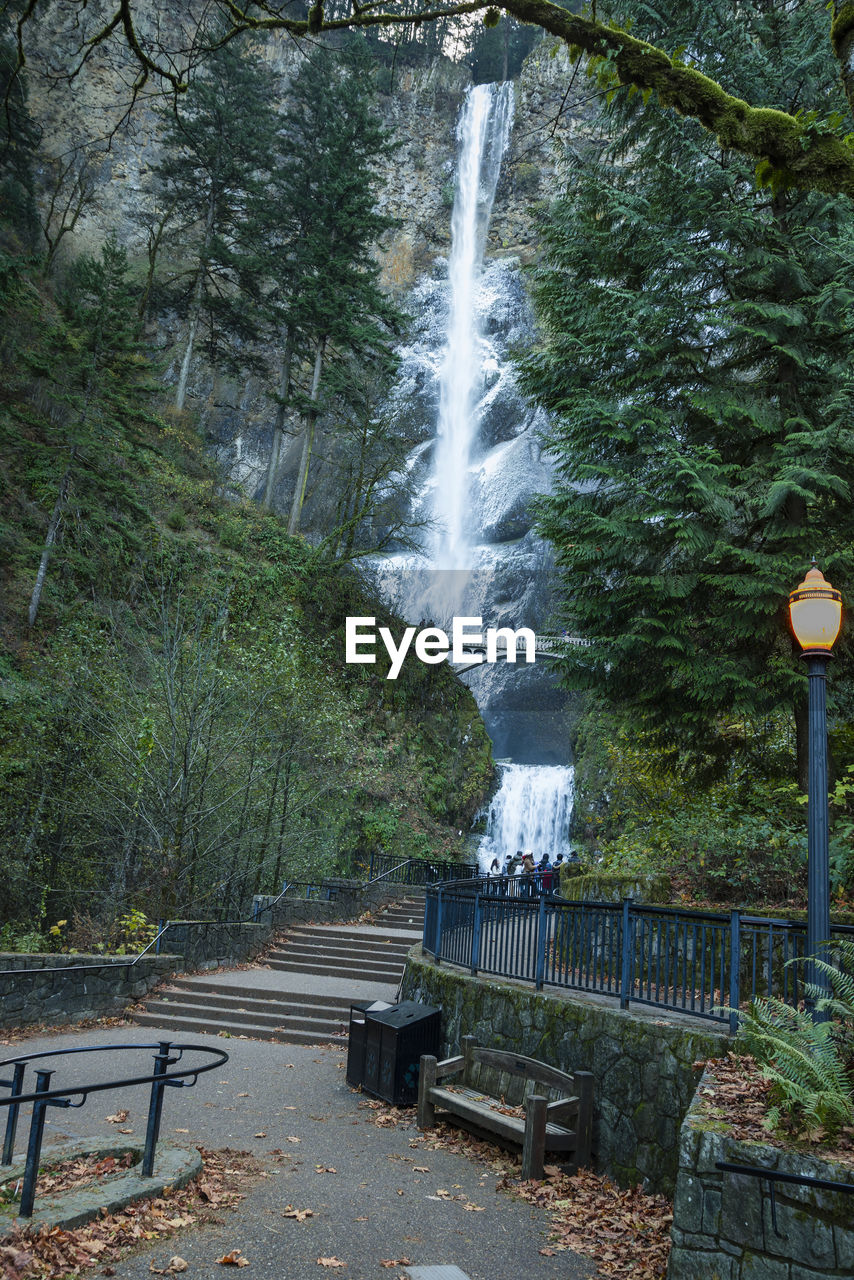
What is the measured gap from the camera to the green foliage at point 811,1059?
4301 mm

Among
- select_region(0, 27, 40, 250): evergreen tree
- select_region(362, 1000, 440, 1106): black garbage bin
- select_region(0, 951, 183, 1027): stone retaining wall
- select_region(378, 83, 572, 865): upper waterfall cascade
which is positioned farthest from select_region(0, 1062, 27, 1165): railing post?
select_region(378, 83, 572, 865): upper waterfall cascade

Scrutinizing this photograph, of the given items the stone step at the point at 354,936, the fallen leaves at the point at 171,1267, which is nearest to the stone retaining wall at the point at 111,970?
Result: the stone step at the point at 354,936

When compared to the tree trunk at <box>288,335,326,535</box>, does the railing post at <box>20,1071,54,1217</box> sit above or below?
below

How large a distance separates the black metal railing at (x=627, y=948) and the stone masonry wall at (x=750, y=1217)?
1394 mm

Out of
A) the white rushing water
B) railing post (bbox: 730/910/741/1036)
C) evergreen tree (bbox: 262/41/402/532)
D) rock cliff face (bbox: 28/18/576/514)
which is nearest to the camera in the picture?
railing post (bbox: 730/910/741/1036)

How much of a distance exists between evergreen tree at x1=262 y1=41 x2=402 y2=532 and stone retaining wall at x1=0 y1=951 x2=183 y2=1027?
20.9 metres

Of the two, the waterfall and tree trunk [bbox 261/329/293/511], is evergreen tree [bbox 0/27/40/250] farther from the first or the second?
the waterfall

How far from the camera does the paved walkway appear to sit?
4750mm

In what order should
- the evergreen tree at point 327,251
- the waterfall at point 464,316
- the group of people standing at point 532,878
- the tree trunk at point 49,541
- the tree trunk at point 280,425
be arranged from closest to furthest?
the group of people standing at point 532,878 < the tree trunk at point 49,541 < the evergreen tree at point 327,251 < the tree trunk at point 280,425 < the waterfall at point 464,316

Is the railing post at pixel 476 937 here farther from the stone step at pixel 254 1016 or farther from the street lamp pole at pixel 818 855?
the street lamp pole at pixel 818 855

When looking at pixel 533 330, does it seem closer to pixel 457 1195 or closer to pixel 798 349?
pixel 798 349

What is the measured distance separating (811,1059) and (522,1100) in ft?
11.5

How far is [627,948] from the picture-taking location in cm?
709

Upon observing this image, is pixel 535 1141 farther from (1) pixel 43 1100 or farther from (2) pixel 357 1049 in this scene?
(1) pixel 43 1100
